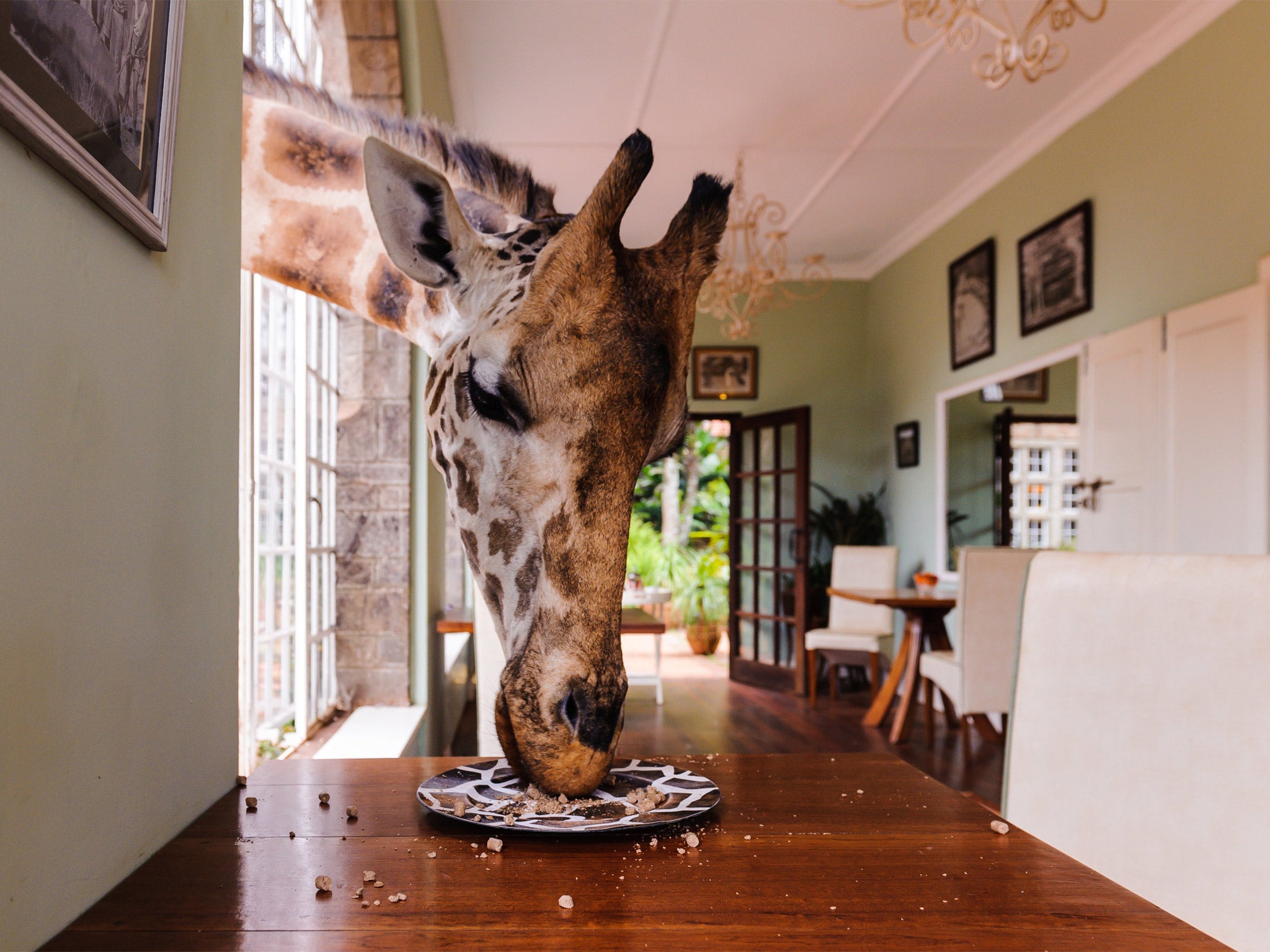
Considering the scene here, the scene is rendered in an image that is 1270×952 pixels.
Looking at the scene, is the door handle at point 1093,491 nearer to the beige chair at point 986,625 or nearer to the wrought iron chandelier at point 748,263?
the beige chair at point 986,625

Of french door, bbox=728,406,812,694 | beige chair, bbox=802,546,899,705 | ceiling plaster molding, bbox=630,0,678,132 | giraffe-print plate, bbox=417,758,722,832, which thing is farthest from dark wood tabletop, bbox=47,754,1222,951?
french door, bbox=728,406,812,694

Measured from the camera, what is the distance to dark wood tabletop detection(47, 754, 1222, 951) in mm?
541

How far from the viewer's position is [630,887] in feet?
2.03

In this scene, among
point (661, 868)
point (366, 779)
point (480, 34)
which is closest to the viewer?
point (661, 868)

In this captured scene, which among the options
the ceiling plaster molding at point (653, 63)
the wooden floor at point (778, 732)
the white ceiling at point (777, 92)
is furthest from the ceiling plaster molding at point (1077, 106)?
the wooden floor at point (778, 732)

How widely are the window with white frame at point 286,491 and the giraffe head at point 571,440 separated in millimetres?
1167

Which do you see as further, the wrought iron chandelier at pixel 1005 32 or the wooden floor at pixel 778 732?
the wooden floor at pixel 778 732

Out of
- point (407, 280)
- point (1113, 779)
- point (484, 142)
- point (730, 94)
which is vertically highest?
point (730, 94)

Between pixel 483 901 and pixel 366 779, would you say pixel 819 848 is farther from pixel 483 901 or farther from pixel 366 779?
pixel 366 779

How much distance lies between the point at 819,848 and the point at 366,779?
0.48m

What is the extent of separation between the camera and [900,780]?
0.94 m

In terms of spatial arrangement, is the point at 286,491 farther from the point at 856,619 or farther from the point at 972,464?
the point at 856,619

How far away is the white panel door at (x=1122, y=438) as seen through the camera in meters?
3.72

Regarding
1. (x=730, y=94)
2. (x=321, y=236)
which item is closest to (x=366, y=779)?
(x=321, y=236)
